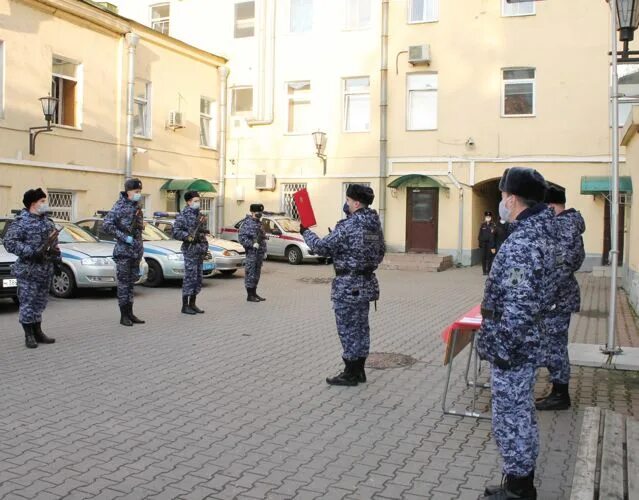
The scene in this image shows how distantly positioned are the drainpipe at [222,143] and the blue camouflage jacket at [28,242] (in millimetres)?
16598

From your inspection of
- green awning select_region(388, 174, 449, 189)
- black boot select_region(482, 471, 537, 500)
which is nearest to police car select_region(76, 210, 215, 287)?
green awning select_region(388, 174, 449, 189)

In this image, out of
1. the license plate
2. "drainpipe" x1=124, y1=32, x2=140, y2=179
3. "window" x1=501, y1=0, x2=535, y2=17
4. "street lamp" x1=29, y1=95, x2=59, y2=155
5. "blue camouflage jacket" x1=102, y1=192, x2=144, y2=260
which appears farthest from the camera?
"window" x1=501, y1=0, x2=535, y2=17

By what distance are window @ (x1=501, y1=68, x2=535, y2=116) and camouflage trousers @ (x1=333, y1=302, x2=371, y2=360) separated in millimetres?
16854

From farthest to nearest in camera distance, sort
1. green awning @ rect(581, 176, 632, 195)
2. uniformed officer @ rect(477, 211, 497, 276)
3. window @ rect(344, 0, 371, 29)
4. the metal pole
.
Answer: window @ rect(344, 0, 371, 29)
green awning @ rect(581, 176, 632, 195)
uniformed officer @ rect(477, 211, 497, 276)
the metal pole

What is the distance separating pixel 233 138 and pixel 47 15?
874 centimetres

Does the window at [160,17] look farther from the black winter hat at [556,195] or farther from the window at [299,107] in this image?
the black winter hat at [556,195]

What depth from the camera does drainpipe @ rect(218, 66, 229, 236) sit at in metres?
24.8

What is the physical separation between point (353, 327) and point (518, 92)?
17155 millimetres

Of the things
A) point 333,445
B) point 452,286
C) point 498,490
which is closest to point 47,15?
point 452,286

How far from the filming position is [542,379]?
691 centimetres

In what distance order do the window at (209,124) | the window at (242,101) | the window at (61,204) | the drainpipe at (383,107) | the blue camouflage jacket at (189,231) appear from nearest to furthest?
the blue camouflage jacket at (189,231) < the window at (61,204) < the drainpipe at (383,107) < the window at (209,124) < the window at (242,101)

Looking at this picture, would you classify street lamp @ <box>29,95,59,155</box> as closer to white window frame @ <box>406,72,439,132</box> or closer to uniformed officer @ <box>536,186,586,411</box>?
white window frame @ <box>406,72,439,132</box>

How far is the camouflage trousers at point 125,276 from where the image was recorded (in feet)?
32.0

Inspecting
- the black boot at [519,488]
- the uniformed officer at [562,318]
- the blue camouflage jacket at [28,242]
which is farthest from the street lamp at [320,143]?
the black boot at [519,488]
